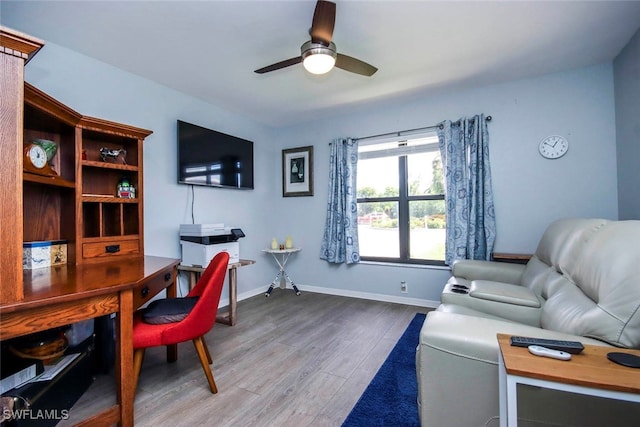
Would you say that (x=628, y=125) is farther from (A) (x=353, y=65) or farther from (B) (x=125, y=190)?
(B) (x=125, y=190)

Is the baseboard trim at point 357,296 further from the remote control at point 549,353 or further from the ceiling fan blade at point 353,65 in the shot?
the ceiling fan blade at point 353,65

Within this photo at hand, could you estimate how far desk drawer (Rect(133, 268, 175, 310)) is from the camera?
1.51m

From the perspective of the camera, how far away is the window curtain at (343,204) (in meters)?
Answer: 3.68

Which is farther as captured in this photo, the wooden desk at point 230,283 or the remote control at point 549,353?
the wooden desk at point 230,283

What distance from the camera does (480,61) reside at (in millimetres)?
2484

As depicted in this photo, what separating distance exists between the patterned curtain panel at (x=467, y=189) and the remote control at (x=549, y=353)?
2.20 metres

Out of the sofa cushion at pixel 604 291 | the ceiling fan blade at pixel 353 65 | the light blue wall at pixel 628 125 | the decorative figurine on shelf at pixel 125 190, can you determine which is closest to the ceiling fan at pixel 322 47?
the ceiling fan blade at pixel 353 65

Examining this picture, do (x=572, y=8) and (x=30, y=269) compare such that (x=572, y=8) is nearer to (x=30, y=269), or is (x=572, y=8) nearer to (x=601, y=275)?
(x=601, y=275)

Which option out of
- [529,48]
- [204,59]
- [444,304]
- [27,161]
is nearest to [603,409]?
[444,304]

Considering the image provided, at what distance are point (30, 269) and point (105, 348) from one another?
2.34 ft

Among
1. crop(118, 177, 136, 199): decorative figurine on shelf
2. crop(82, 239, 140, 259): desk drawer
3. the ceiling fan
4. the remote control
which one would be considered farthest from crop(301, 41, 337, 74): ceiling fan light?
crop(82, 239, 140, 259): desk drawer

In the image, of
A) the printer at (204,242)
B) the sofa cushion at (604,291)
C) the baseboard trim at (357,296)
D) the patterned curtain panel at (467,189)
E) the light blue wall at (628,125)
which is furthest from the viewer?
the baseboard trim at (357,296)

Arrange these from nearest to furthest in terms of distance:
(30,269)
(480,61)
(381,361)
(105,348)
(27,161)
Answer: (27,161) < (30,269) < (105,348) < (381,361) < (480,61)

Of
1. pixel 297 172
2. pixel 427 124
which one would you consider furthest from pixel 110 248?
pixel 427 124
